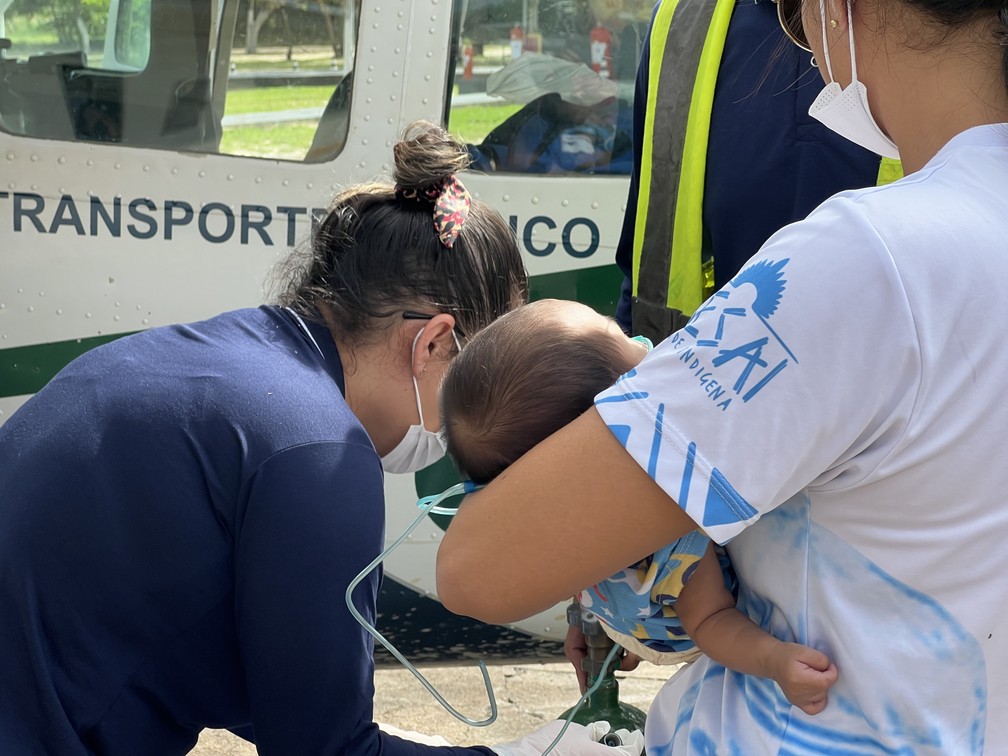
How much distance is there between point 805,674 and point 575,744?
3.08 ft

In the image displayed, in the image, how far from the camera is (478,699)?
127 inches

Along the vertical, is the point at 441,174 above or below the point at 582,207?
above

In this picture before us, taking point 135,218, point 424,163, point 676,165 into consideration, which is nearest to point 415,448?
point 424,163

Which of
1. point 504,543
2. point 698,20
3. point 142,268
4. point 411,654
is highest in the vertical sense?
point 698,20

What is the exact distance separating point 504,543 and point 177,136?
2.30 metres

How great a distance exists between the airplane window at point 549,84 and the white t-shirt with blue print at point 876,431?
2179 millimetres

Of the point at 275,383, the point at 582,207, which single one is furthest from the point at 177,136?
the point at 275,383

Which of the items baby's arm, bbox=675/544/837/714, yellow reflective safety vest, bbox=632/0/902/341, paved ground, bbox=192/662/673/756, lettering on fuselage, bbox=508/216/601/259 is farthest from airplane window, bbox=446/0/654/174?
baby's arm, bbox=675/544/837/714

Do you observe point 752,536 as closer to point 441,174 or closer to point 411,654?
point 441,174

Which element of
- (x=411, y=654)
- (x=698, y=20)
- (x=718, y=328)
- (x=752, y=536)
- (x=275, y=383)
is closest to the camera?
(x=718, y=328)

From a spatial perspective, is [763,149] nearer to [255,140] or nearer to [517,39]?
[517,39]

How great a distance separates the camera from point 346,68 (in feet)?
9.59

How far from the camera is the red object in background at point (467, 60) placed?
2.95 m

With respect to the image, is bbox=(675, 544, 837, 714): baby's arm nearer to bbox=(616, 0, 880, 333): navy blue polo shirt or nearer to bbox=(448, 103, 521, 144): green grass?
bbox=(616, 0, 880, 333): navy blue polo shirt
